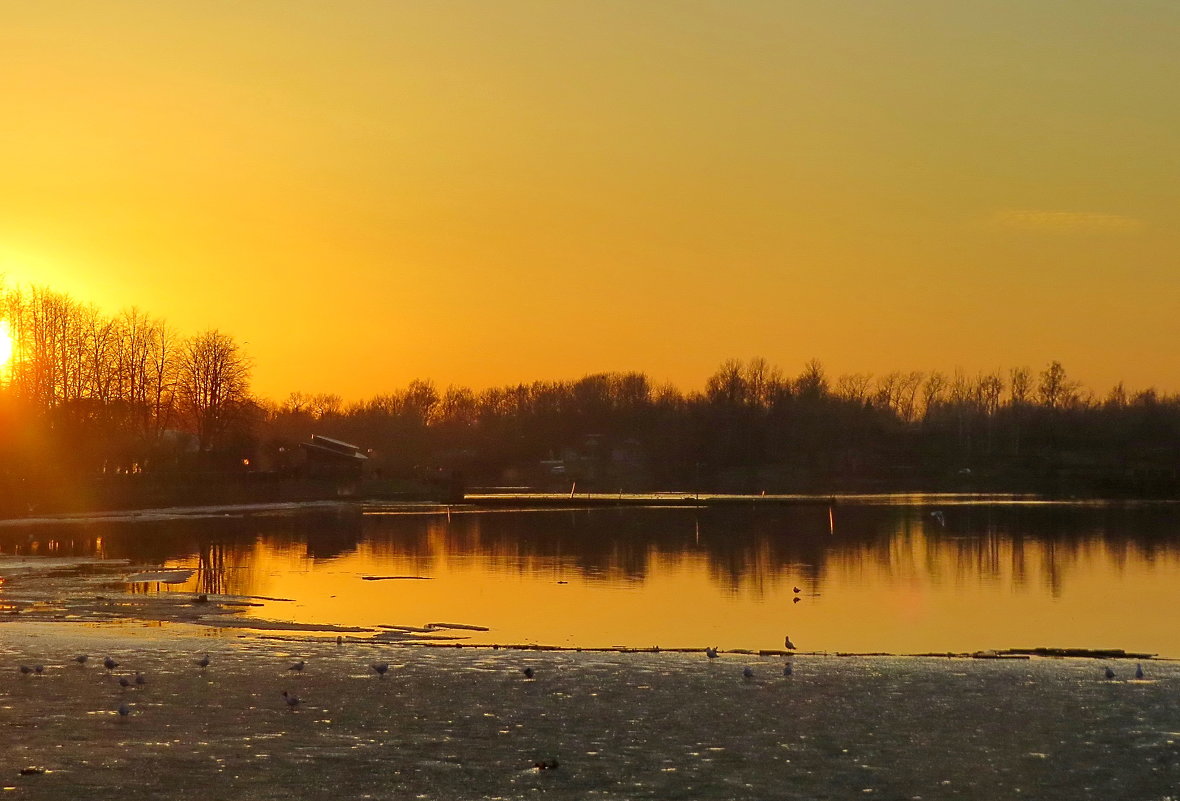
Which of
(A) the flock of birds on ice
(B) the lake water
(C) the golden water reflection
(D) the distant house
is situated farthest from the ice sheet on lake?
(D) the distant house

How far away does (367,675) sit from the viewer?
798 inches

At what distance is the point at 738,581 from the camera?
3847cm

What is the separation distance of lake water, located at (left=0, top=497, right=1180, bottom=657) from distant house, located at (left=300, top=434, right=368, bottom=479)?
34074 mm

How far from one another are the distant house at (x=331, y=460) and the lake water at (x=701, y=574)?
1342 inches

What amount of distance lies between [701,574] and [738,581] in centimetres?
249

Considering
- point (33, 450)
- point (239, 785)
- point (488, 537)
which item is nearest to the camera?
point (239, 785)

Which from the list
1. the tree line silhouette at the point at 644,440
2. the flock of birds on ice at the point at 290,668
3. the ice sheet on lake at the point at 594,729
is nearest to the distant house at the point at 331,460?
the tree line silhouette at the point at 644,440

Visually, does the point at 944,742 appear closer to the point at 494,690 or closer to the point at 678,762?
the point at 678,762

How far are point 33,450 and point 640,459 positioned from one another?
368 ft

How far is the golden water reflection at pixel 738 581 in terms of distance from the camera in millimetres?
27875

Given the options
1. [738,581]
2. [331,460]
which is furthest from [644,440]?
[738,581]

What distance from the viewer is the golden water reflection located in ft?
91.5

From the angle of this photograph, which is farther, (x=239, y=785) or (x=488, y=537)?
(x=488, y=537)

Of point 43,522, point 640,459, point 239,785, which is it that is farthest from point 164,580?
point 640,459
